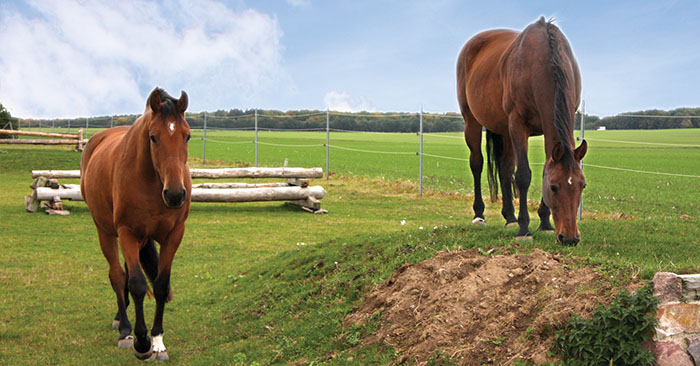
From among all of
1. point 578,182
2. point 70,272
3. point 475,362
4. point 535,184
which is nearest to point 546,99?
point 578,182

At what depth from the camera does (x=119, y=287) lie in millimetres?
5914

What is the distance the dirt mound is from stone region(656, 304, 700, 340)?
0.28m

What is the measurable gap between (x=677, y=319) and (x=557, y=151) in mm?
1908

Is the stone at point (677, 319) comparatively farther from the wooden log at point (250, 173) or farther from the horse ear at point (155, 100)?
the wooden log at point (250, 173)

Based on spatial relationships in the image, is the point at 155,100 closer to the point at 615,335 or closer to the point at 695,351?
the point at 615,335

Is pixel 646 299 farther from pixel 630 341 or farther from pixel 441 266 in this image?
pixel 441 266

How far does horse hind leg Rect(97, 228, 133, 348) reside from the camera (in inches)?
221

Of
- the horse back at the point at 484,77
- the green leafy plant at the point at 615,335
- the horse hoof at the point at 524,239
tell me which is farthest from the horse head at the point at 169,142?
the horse back at the point at 484,77

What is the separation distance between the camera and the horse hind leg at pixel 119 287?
18.4 ft

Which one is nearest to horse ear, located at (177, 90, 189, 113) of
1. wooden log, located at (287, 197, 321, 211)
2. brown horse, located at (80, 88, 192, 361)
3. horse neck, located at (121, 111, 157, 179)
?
brown horse, located at (80, 88, 192, 361)

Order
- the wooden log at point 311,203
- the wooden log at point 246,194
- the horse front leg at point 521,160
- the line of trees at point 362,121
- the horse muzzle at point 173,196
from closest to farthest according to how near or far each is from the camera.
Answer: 1. the horse muzzle at point 173,196
2. the horse front leg at point 521,160
3. the wooden log at point 246,194
4. the wooden log at point 311,203
5. the line of trees at point 362,121

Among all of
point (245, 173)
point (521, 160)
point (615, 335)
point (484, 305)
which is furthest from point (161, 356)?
point (245, 173)

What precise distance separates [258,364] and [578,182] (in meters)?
3.19

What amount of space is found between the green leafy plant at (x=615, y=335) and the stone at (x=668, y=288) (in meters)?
0.06
